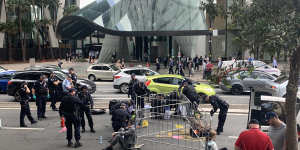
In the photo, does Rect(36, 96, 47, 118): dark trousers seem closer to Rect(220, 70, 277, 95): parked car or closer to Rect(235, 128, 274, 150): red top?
Rect(235, 128, 274, 150): red top

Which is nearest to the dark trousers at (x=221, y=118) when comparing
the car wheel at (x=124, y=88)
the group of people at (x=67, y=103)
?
the group of people at (x=67, y=103)

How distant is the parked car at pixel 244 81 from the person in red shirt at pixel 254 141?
1272cm

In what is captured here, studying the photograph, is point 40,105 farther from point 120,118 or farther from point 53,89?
point 120,118

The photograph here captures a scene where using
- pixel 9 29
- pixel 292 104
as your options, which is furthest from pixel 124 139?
pixel 9 29

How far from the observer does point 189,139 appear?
9.51 metres

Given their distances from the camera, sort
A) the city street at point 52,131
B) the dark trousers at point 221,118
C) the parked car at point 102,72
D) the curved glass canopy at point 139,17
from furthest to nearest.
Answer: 1. the curved glass canopy at point 139,17
2. the parked car at point 102,72
3. the dark trousers at point 221,118
4. the city street at point 52,131

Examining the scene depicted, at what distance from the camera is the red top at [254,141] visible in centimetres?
595

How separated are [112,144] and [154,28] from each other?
109ft

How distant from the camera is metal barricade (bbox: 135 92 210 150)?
9.44 m

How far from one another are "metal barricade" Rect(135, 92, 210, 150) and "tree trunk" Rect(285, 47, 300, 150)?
2572mm

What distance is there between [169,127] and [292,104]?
384cm

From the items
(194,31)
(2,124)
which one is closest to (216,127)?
(2,124)

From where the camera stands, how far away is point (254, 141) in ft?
19.6

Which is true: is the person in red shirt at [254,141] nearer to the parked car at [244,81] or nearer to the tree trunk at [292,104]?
the tree trunk at [292,104]
